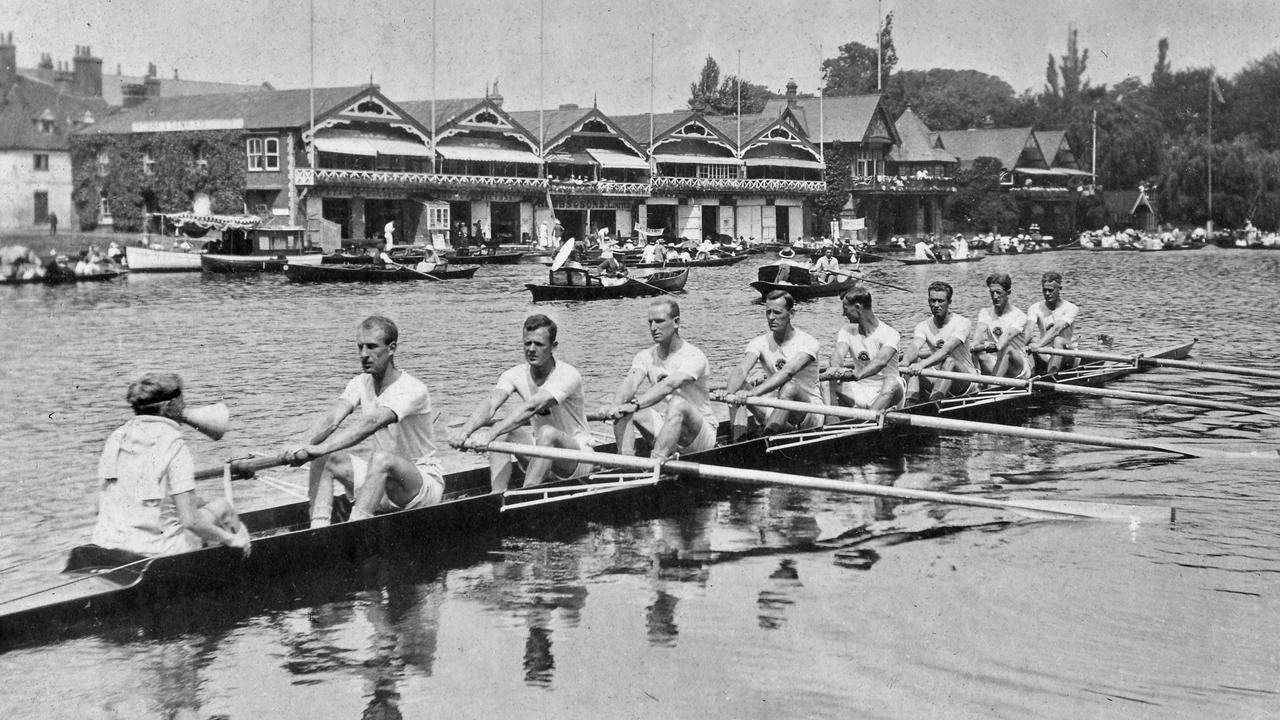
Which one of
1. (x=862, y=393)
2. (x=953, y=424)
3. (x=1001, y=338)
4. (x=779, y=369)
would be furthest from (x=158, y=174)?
(x=953, y=424)

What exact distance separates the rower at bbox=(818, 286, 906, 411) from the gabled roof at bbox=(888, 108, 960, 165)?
248ft

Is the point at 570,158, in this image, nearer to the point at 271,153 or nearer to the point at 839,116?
the point at 271,153

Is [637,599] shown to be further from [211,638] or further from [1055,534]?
[1055,534]

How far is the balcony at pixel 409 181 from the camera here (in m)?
57.2

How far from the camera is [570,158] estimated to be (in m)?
68.7

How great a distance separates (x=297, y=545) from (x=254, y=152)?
177ft

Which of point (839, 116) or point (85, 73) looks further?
point (839, 116)

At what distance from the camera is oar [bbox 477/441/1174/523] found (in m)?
9.93

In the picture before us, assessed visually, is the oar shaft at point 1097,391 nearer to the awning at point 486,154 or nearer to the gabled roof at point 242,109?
the gabled roof at point 242,109

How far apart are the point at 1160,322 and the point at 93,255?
36447mm

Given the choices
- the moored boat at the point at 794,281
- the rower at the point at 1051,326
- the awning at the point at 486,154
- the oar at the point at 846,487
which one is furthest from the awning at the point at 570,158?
the oar at the point at 846,487

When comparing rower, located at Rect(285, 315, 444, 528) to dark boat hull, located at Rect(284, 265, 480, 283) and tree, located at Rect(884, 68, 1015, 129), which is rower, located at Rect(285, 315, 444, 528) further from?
tree, located at Rect(884, 68, 1015, 129)

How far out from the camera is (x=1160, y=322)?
33281 mm

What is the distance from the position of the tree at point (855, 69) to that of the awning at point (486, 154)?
46.5m
